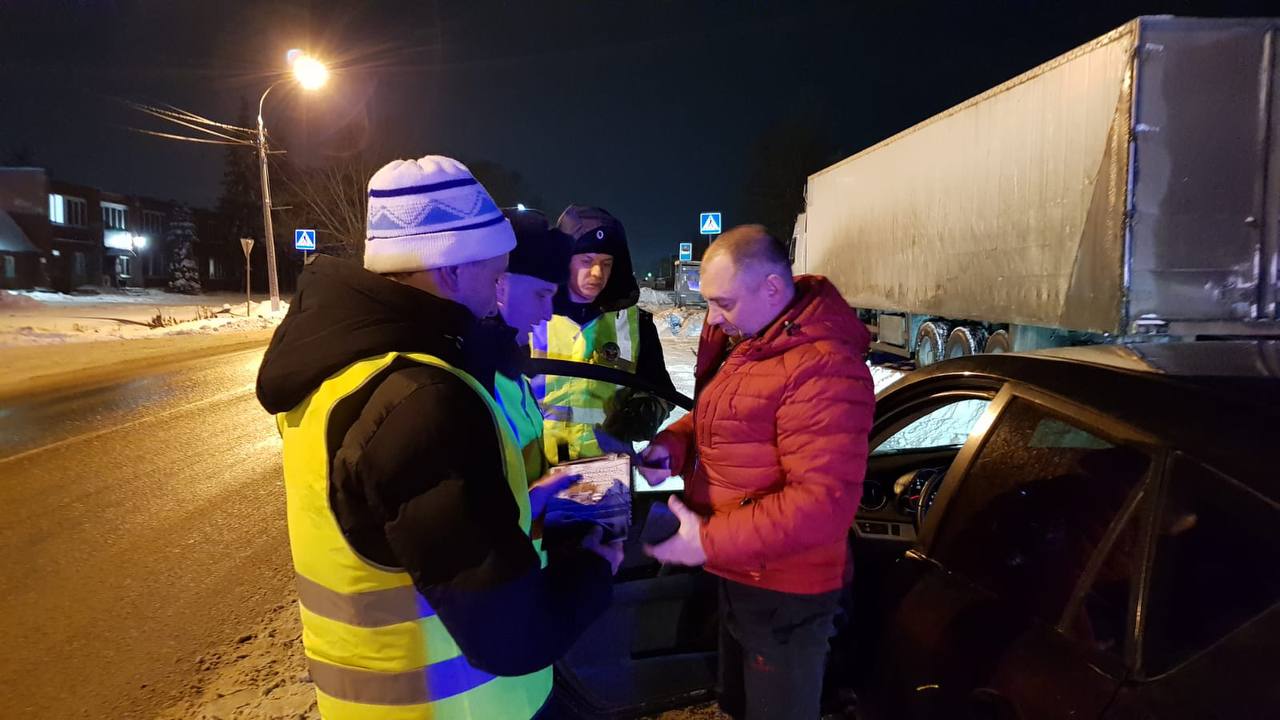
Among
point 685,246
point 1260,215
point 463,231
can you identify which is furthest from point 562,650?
point 685,246

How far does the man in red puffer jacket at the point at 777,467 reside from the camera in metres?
1.75

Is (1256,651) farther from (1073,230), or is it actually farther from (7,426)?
(7,426)

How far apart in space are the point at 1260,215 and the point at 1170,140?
1118 mm

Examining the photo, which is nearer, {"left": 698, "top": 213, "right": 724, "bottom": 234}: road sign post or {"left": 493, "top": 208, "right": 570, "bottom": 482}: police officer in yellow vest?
{"left": 493, "top": 208, "right": 570, "bottom": 482}: police officer in yellow vest

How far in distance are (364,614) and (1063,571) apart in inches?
57.5

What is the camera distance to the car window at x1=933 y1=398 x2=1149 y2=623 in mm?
1616

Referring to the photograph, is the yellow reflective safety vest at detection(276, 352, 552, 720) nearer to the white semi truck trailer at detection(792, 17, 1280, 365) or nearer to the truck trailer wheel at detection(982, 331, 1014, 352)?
the white semi truck trailer at detection(792, 17, 1280, 365)

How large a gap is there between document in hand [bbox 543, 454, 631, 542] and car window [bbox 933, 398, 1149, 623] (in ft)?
2.98

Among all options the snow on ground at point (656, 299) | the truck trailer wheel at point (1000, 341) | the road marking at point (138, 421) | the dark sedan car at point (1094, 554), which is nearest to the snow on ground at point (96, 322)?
the road marking at point (138, 421)

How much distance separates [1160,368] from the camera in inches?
67.0

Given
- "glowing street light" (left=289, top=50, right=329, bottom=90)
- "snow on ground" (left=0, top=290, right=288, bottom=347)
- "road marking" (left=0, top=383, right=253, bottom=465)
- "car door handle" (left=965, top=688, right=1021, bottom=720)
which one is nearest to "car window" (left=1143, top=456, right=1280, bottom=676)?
"car door handle" (left=965, top=688, right=1021, bottom=720)

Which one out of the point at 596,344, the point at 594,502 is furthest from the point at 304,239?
the point at 594,502

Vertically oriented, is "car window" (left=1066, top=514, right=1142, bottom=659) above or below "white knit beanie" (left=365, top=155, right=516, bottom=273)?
below

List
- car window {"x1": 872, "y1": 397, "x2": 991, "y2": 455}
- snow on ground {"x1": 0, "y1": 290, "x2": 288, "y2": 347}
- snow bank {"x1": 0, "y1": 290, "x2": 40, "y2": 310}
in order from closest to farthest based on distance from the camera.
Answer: car window {"x1": 872, "y1": 397, "x2": 991, "y2": 455} → snow on ground {"x1": 0, "y1": 290, "x2": 288, "y2": 347} → snow bank {"x1": 0, "y1": 290, "x2": 40, "y2": 310}
